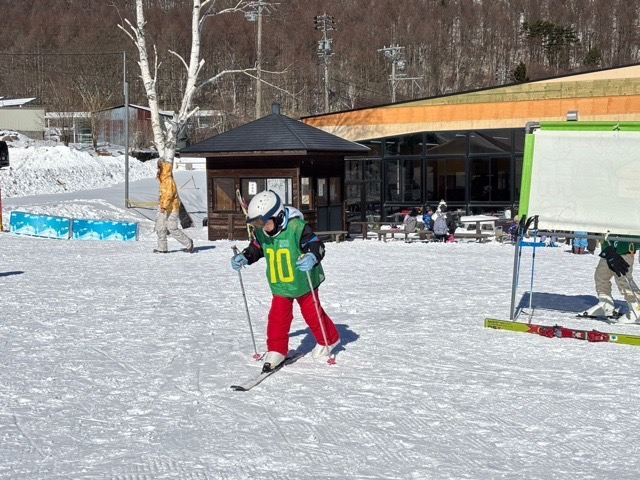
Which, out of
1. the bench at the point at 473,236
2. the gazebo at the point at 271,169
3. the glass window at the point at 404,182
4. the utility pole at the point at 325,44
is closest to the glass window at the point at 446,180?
the glass window at the point at 404,182

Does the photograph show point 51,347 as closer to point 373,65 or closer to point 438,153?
point 438,153

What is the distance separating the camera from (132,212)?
1103 inches

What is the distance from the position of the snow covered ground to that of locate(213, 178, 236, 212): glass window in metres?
10.7

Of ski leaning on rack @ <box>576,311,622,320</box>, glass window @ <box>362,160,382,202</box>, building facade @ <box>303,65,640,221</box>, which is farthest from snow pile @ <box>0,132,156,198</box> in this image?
ski leaning on rack @ <box>576,311,622,320</box>

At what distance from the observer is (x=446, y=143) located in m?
29.8

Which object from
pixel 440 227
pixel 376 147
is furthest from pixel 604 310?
pixel 376 147

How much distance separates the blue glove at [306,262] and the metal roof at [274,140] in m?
15.4

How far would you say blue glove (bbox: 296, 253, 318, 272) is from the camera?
6589 mm

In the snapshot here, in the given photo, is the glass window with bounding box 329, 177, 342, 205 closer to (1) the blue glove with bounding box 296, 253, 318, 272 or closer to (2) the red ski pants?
(2) the red ski pants

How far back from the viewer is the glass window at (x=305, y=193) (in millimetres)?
22578

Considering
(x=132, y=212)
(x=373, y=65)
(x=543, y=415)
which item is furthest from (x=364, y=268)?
(x=373, y=65)

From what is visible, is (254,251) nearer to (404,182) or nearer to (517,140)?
(517,140)

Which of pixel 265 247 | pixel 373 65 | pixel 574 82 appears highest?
pixel 373 65

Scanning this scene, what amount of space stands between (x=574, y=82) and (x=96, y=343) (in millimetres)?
24005
